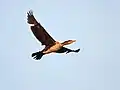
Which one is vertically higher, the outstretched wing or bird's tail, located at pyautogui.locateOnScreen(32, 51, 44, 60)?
the outstretched wing

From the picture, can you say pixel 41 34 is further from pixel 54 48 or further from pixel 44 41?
pixel 54 48

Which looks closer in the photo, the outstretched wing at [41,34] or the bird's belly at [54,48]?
the bird's belly at [54,48]

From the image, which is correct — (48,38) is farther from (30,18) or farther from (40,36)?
(30,18)

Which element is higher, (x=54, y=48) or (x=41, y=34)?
(x=41, y=34)

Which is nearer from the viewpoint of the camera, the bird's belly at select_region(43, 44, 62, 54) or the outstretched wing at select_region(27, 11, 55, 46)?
the bird's belly at select_region(43, 44, 62, 54)

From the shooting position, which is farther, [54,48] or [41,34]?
[41,34]

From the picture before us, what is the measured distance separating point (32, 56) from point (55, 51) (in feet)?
5.49

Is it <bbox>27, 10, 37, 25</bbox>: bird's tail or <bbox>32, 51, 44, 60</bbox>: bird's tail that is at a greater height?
<bbox>27, 10, 37, 25</bbox>: bird's tail

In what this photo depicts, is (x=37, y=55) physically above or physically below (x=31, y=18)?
below

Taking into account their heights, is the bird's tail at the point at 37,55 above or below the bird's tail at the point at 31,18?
below

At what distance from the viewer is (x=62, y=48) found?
46.7 feet

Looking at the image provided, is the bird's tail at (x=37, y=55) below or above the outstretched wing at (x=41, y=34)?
below

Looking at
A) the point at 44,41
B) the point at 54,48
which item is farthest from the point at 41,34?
the point at 54,48

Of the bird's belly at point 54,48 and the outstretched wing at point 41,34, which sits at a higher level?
the outstretched wing at point 41,34
